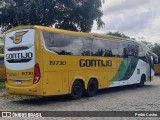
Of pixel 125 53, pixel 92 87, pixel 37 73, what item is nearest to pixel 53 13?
pixel 125 53

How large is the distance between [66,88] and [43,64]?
1.79m

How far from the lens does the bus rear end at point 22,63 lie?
1348 centimetres

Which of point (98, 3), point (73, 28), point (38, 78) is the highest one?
point (98, 3)

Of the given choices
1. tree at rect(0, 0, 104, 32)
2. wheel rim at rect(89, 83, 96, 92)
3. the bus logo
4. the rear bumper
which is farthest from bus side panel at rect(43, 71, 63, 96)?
tree at rect(0, 0, 104, 32)

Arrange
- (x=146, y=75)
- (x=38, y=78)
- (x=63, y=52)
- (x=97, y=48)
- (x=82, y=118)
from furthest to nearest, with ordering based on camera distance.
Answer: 1. (x=146, y=75)
2. (x=97, y=48)
3. (x=63, y=52)
4. (x=38, y=78)
5. (x=82, y=118)

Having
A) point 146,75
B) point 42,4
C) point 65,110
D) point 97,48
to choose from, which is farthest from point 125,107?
point 42,4

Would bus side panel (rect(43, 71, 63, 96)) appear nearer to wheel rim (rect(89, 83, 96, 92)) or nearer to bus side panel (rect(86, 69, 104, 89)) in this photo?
bus side panel (rect(86, 69, 104, 89))

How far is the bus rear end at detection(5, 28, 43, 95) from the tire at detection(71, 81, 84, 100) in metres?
2.19

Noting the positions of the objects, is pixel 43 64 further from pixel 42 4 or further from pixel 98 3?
pixel 98 3

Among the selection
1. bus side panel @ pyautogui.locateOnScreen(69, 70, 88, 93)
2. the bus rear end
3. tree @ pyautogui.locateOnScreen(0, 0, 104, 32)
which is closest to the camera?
the bus rear end

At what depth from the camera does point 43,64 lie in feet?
44.2

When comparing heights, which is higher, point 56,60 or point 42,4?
point 42,4

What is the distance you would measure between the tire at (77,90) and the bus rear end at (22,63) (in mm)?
2186

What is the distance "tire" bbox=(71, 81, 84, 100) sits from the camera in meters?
15.2
